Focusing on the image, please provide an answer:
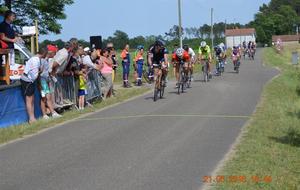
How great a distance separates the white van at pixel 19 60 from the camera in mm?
18331

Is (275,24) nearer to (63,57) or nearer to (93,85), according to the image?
(93,85)

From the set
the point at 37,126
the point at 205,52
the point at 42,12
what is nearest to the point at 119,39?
the point at 42,12

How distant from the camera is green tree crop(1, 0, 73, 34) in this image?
118 feet

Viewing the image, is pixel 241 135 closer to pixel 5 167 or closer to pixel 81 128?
pixel 81 128

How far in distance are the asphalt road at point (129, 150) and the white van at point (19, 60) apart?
3794 mm

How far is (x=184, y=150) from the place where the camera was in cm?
963

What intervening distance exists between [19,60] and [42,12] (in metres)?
18.5

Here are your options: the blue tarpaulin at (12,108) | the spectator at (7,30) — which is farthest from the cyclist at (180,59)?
the blue tarpaulin at (12,108)

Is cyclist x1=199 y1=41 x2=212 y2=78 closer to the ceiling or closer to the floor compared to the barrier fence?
closer to the ceiling

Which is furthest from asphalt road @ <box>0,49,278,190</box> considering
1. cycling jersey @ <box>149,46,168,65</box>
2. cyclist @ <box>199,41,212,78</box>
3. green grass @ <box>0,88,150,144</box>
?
cyclist @ <box>199,41,212,78</box>

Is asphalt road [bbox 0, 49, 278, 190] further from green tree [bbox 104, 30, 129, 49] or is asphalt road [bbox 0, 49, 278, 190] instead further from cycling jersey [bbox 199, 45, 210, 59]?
green tree [bbox 104, 30, 129, 49]

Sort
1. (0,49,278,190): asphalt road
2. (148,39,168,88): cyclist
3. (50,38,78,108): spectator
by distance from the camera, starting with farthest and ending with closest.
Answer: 1. (148,39,168,88): cyclist
2. (50,38,78,108): spectator
3. (0,49,278,190): asphalt road

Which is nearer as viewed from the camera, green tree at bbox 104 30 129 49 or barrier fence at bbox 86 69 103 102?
barrier fence at bbox 86 69 103 102

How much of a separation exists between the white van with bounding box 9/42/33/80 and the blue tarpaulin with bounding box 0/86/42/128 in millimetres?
3983
